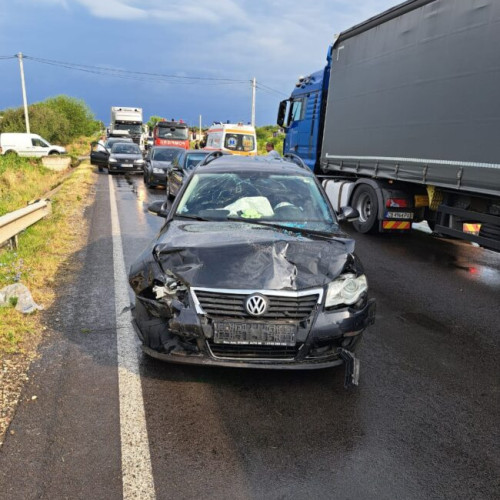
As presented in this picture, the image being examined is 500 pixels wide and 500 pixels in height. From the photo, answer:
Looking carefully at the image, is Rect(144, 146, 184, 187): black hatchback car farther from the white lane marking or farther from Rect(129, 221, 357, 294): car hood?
Rect(129, 221, 357, 294): car hood

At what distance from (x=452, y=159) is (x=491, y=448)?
538cm

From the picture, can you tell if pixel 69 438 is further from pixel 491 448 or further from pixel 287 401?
pixel 491 448

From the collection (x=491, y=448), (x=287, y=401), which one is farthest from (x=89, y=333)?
(x=491, y=448)

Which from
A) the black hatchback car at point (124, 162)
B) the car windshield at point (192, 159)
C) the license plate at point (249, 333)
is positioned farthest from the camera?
the black hatchback car at point (124, 162)

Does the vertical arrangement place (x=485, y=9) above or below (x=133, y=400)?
above

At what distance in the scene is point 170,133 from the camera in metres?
31.4

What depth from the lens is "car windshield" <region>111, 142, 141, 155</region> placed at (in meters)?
23.9

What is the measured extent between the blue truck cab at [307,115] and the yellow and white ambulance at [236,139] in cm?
892

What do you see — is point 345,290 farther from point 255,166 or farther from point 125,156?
point 125,156

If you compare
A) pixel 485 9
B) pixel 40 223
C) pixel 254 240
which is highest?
pixel 485 9

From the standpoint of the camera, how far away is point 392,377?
392cm

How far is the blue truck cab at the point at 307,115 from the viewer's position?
12438 mm

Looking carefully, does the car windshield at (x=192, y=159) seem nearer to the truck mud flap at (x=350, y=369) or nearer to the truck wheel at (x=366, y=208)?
the truck wheel at (x=366, y=208)

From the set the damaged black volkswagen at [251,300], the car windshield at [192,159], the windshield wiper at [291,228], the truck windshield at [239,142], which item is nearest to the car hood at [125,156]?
the truck windshield at [239,142]
